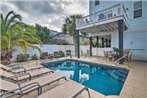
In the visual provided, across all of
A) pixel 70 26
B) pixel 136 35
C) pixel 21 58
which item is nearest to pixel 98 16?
pixel 136 35

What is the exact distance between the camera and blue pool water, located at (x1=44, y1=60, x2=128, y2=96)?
22.7 ft

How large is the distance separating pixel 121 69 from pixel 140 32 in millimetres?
6291

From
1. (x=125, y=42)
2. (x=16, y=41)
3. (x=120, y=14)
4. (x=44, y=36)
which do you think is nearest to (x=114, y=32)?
(x=125, y=42)

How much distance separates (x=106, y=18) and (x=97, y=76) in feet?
18.6

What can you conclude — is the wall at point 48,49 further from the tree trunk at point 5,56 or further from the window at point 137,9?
the window at point 137,9

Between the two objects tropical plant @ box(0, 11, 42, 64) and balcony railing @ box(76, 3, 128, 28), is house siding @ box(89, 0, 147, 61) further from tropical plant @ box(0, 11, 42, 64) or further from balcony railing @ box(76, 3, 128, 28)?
tropical plant @ box(0, 11, 42, 64)

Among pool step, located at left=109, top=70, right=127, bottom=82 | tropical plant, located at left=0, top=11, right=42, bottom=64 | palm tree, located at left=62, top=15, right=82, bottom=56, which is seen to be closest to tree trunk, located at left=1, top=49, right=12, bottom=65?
tropical plant, located at left=0, top=11, right=42, bottom=64

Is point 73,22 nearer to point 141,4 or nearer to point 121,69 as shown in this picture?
point 141,4

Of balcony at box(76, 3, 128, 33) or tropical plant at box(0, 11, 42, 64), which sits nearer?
tropical plant at box(0, 11, 42, 64)

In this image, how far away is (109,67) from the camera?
11.0m

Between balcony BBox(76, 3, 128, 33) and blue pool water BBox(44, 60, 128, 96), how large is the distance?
387cm

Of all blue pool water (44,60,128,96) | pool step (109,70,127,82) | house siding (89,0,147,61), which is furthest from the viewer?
house siding (89,0,147,61)

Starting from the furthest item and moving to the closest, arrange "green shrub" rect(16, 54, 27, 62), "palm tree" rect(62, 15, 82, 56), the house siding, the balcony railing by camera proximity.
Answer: "palm tree" rect(62, 15, 82, 56), "green shrub" rect(16, 54, 27, 62), the house siding, the balcony railing

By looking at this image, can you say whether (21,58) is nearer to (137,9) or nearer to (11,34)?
(11,34)
